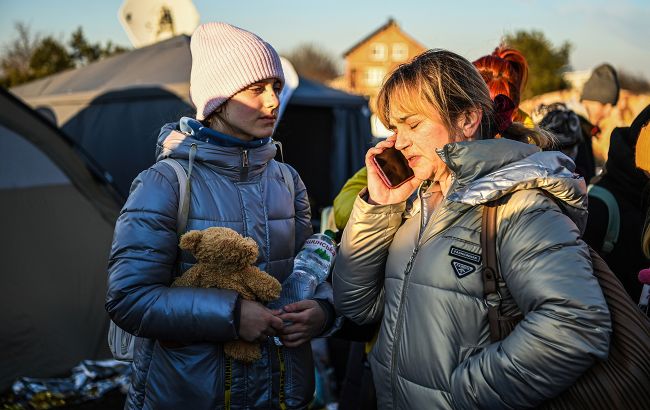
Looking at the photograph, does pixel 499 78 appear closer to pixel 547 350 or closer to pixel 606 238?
pixel 606 238

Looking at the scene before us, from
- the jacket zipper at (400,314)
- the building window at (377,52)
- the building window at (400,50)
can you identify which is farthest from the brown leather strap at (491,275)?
the building window at (400,50)

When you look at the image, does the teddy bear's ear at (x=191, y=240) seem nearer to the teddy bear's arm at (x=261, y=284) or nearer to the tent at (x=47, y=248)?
the teddy bear's arm at (x=261, y=284)

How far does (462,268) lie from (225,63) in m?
1.08

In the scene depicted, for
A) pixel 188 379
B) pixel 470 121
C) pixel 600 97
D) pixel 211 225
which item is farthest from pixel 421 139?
pixel 600 97

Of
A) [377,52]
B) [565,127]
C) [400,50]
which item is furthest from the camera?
[400,50]

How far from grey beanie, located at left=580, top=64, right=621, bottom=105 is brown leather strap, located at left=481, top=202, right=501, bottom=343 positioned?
12.4 feet

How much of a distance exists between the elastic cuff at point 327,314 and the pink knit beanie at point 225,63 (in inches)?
30.1

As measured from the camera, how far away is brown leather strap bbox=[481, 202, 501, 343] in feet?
5.06

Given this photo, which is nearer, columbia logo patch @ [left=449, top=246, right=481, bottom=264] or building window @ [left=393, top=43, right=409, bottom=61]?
columbia logo patch @ [left=449, top=246, right=481, bottom=264]

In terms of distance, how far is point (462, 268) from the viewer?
1.58 m

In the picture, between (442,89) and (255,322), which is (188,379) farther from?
(442,89)

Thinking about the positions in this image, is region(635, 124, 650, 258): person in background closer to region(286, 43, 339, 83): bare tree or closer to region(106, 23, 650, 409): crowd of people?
region(106, 23, 650, 409): crowd of people

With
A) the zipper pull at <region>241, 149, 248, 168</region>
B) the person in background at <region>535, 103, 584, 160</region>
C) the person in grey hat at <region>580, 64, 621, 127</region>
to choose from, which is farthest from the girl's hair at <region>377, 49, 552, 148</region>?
the person in grey hat at <region>580, 64, 621, 127</region>

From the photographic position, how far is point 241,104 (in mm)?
2098
